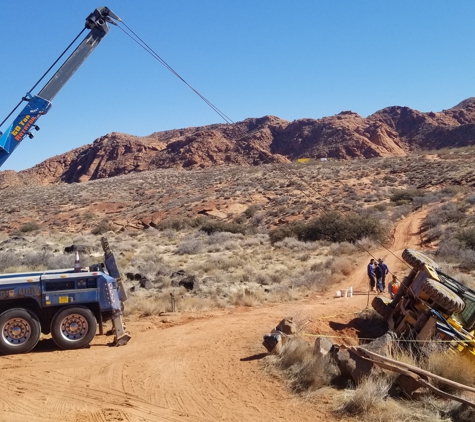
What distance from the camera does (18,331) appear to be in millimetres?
9789

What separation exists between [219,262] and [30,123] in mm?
13274

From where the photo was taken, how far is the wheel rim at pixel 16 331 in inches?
382

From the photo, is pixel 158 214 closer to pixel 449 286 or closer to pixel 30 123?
pixel 30 123

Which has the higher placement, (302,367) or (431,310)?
(431,310)

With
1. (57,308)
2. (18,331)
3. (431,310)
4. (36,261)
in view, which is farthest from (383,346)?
(36,261)

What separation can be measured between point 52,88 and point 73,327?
5624 millimetres

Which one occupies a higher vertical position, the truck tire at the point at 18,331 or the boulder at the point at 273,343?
the truck tire at the point at 18,331

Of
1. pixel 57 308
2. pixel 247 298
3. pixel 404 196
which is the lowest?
pixel 247 298

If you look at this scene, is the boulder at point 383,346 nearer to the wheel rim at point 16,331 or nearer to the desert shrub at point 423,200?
the wheel rim at point 16,331

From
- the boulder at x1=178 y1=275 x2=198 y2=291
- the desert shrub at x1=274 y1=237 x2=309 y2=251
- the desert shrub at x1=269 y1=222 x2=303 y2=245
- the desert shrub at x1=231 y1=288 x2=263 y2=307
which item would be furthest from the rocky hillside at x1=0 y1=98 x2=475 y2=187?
the desert shrub at x1=231 y1=288 x2=263 y2=307

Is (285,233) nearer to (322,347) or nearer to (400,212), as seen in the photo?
(400,212)

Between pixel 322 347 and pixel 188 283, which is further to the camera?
pixel 188 283

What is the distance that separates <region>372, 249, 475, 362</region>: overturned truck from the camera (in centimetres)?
838

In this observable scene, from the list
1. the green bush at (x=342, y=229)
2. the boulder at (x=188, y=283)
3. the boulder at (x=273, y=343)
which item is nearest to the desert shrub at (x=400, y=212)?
the green bush at (x=342, y=229)
